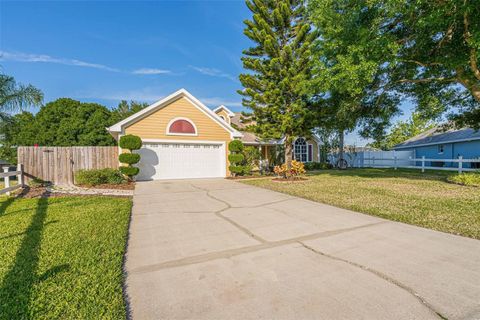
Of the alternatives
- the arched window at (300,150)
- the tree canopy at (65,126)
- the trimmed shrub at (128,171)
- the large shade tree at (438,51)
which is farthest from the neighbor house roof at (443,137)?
the tree canopy at (65,126)

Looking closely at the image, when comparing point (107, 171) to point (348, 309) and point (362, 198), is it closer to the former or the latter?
point (362, 198)

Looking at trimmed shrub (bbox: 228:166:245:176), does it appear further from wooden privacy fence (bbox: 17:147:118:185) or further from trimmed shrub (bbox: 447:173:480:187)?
trimmed shrub (bbox: 447:173:480:187)

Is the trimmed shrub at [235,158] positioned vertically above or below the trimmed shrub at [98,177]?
above

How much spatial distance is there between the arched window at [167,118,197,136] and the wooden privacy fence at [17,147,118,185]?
304cm

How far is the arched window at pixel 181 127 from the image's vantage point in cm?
1325

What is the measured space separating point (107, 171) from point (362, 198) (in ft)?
35.2

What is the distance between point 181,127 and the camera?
13445mm

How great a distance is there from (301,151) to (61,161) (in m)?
16.7

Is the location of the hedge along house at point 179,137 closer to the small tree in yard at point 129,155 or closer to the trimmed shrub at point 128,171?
the small tree in yard at point 129,155

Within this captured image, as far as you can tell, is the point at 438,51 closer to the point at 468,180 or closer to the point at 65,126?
the point at 468,180

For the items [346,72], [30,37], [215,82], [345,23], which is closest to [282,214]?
[346,72]

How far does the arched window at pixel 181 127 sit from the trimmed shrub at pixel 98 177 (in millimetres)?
3518

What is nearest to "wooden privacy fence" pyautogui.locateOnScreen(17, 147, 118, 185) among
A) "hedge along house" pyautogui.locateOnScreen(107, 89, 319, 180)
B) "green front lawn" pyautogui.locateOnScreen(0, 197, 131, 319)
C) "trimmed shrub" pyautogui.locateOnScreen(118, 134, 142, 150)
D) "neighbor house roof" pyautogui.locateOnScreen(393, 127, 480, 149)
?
"trimmed shrub" pyautogui.locateOnScreen(118, 134, 142, 150)

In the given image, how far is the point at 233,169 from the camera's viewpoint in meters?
13.9
